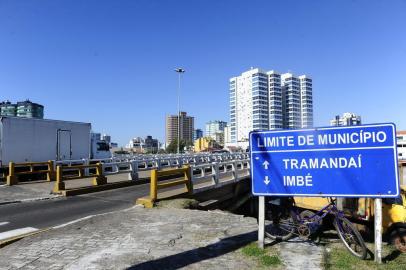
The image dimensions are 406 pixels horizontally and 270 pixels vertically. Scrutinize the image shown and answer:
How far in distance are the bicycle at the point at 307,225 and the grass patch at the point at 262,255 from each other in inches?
31.2

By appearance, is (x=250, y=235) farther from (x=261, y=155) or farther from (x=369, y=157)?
(x=369, y=157)

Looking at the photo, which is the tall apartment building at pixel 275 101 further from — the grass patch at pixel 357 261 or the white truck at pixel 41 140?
the grass patch at pixel 357 261

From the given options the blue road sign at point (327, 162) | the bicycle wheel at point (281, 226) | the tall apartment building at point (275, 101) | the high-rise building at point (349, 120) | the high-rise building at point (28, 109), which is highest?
the tall apartment building at point (275, 101)

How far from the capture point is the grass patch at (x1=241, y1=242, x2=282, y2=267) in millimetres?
5676

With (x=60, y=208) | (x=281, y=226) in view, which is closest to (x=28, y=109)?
(x=60, y=208)

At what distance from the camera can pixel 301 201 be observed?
12.4 m

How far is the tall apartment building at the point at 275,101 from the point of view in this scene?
128 metres

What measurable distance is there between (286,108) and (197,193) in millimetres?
120609

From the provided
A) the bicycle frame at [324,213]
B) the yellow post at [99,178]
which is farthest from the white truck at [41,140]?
the bicycle frame at [324,213]

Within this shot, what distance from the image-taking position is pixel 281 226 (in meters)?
7.20

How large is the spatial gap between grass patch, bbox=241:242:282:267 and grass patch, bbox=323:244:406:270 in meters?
0.75

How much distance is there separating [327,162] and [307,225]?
1.54 metres

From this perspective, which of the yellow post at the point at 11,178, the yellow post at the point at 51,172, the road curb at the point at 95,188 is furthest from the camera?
the yellow post at the point at 51,172

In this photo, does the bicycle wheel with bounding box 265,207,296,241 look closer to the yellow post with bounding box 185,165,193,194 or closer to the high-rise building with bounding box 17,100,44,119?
the yellow post with bounding box 185,165,193,194
